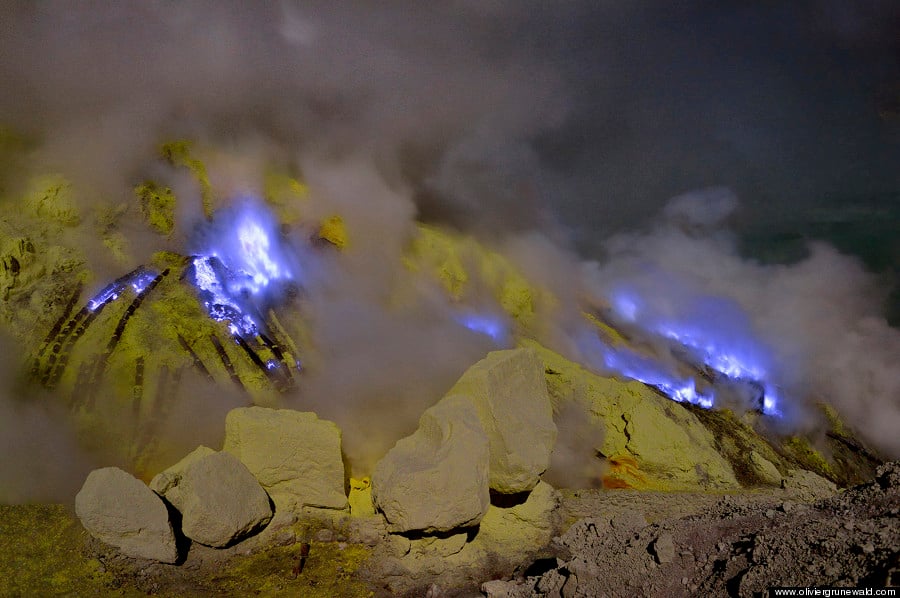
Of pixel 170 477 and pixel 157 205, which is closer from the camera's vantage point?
pixel 170 477

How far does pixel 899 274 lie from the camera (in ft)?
34.4

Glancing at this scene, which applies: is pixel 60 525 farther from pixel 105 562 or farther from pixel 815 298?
pixel 815 298

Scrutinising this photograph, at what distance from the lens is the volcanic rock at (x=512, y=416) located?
167 inches

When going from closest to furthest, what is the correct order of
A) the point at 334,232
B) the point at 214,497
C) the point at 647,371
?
the point at 214,497 < the point at 334,232 < the point at 647,371

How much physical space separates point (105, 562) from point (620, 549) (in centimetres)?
347

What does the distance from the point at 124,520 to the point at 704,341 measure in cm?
1119

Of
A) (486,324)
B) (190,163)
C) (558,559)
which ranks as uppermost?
(190,163)

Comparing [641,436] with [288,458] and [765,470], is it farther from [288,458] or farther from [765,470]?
[288,458]

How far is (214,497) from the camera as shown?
363 centimetres

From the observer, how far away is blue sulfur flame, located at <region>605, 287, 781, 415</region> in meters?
8.62

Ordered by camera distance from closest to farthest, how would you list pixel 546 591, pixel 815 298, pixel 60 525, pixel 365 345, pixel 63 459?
pixel 546 591
pixel 60 525
pixel 63 459
pixel 365 345
pixel 815 298

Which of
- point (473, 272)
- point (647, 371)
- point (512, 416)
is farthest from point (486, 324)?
point (647, 371)

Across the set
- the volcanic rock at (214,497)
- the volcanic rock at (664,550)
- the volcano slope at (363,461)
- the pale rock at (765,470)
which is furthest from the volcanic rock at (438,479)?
the pale rock at (765,470)

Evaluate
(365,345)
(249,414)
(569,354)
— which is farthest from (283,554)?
(569,354)
